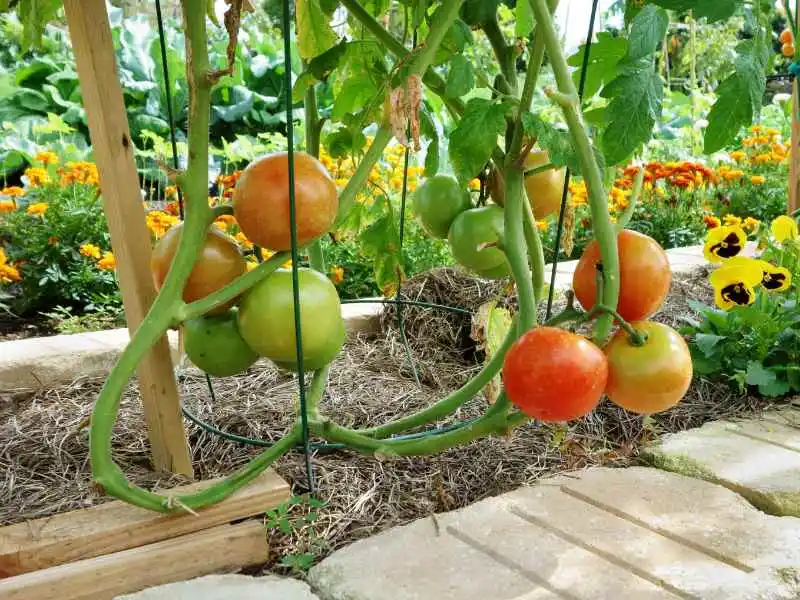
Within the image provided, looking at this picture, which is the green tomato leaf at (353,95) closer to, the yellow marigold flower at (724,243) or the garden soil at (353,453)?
the garden soil at (353,453)

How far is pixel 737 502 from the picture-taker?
1.21 m

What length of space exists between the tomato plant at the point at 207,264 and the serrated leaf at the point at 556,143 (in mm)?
381

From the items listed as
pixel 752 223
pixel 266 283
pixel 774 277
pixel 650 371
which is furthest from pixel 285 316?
pixel 752 223

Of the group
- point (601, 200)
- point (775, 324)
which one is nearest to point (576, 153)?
point (601, 200)

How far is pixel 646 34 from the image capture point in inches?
33.2

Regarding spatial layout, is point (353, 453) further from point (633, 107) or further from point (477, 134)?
point (633, 107)

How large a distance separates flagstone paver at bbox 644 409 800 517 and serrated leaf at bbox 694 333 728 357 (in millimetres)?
218

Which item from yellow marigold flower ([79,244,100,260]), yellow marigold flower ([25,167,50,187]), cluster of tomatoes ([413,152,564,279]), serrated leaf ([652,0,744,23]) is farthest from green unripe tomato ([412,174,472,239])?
yellow marigold flower ([25,167,50,187])

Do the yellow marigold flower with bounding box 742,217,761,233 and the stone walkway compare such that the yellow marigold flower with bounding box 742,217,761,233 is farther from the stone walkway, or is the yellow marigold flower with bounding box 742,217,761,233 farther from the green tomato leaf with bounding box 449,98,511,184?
the green tomato leaf with bounding box 449,98,511,184

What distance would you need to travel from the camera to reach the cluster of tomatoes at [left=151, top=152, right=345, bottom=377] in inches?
35.5

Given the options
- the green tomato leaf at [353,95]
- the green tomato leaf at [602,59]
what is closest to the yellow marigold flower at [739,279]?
the green tomato leaf at [602,59]

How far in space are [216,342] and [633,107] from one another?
553mm

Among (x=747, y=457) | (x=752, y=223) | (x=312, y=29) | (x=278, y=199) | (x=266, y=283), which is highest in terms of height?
(x=312, y=29)

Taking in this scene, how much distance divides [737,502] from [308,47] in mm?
955
